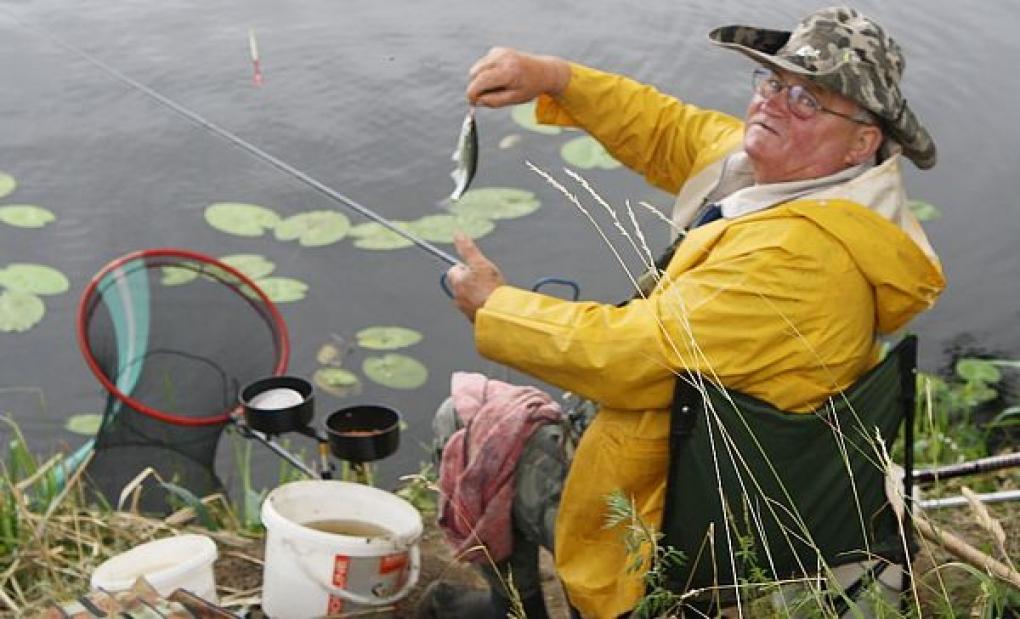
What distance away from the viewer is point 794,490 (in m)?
2.66

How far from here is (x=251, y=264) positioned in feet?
17.4

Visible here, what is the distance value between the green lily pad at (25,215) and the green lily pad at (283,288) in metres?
0.85

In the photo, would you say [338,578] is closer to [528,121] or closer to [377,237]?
[377,237]

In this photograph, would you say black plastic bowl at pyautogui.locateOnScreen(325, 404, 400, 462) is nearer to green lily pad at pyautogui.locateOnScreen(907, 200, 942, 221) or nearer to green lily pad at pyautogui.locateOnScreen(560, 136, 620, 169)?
green lily pad at pyautogui.locateOnScreen(560, 136, 620, 169)

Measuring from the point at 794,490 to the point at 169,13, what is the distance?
4846 mm

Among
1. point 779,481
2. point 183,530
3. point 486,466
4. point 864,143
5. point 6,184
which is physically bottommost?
point 183,530

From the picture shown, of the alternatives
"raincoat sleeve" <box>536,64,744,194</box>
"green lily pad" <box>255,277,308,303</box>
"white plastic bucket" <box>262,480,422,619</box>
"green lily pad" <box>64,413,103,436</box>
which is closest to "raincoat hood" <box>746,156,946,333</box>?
"raincoat sleeve" <box>536,64,744,194</box>

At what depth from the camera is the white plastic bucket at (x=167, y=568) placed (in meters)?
2.93

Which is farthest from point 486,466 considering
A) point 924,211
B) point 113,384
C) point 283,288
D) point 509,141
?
point 924,211

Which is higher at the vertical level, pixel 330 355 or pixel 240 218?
pixel 240 218

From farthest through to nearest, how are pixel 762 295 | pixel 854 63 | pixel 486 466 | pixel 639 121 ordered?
pixel 639 121
pixel 486 466
pixel 854 63
pixel 762 295

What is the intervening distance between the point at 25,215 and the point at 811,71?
3545mm

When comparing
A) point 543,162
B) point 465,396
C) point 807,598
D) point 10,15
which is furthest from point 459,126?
point 807,598

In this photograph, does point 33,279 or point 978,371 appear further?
point 978,371
